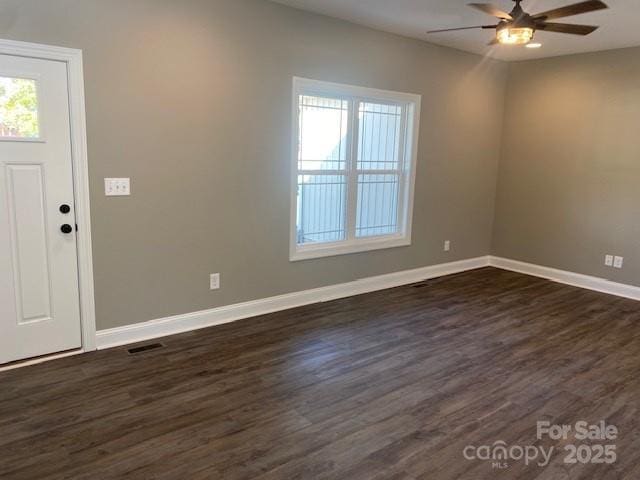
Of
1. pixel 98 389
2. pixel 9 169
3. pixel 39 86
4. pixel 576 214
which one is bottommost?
pixel 98 389

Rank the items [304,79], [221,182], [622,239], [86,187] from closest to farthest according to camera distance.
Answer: [86,187]
[221,182]
[304,79]
[622,239]

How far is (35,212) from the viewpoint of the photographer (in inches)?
118

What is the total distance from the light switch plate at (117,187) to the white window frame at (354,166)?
4.70ft

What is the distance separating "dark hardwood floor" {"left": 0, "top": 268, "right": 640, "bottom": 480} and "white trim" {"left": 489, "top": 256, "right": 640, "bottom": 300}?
1.05 metres

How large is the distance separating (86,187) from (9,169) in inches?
17.5

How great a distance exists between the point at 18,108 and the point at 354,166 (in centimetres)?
289

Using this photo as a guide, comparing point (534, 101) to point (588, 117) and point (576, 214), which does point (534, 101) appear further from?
point (576, 214)

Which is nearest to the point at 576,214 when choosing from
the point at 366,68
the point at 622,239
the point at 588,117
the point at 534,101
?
the point at 622,239

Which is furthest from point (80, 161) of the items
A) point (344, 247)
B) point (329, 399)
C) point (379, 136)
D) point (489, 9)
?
point (379, 136)

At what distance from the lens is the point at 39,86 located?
2910 mm

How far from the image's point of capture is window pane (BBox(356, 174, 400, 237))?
4.93m

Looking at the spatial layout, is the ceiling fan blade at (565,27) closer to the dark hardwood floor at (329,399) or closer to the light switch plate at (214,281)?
the dark hardwood floor at (329,399)

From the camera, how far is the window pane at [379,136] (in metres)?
4.77

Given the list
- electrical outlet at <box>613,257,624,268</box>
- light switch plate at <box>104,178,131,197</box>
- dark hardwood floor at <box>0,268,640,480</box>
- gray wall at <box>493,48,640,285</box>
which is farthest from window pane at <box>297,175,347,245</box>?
electrical outlet at <box>613,257,624,268</box>
